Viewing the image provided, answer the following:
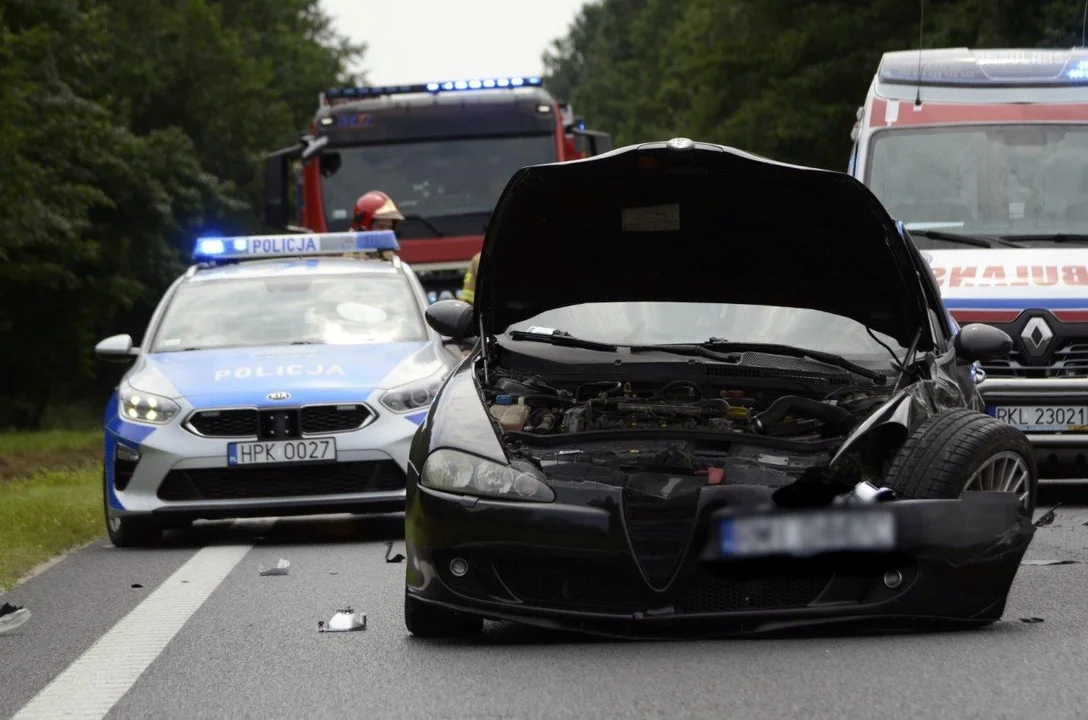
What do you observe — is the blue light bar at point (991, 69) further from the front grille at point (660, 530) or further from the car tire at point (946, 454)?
the front grille at point (660, 530)

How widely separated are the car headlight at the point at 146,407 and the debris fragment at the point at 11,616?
10.6 feet

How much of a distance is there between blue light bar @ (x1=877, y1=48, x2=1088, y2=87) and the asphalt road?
228 inches

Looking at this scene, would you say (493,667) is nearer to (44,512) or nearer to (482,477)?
(482,477)

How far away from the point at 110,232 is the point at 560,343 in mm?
34157

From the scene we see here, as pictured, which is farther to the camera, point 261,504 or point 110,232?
point 110,232

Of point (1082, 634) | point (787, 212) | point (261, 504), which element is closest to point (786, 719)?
point (1082, 634)

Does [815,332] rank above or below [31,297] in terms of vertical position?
above

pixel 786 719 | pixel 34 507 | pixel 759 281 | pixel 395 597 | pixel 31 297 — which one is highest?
pixel 759 281

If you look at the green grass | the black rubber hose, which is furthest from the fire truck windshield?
the black rubber hose

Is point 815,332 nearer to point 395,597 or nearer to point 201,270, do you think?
point 395,597

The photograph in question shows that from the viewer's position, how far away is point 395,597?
340 inches

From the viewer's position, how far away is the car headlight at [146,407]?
11664 millimetres

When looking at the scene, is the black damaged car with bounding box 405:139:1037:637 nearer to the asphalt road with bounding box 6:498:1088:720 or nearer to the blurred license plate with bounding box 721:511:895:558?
the blurred license plate with bounding box 721:511:895:558

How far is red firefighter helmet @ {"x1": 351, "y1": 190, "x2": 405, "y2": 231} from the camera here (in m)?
16.8
